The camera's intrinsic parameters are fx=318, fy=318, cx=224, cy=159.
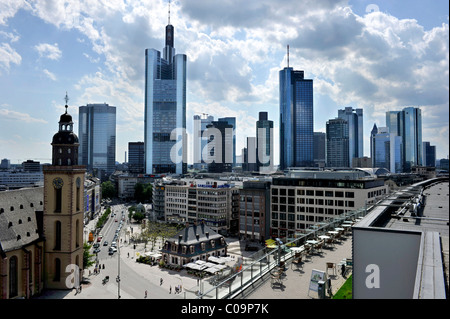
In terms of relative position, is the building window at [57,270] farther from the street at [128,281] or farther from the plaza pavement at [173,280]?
the street at [128,281]

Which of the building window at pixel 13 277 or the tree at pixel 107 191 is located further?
the tree at pixel 107 191

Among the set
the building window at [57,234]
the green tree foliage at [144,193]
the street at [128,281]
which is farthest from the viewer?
the green tree foliage at [144,193]

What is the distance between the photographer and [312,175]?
7412 centimetres

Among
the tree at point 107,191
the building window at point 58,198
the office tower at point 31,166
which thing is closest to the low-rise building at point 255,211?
the building window at point 58,198

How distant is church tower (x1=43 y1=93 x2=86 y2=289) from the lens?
1578 inches

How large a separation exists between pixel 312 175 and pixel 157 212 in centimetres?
5104

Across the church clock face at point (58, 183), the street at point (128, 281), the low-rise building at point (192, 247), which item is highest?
the church clock face at point (58, 183)

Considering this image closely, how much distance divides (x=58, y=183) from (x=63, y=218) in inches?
180

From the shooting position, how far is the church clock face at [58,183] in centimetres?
4125

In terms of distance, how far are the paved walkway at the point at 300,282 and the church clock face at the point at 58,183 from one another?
36.2 m

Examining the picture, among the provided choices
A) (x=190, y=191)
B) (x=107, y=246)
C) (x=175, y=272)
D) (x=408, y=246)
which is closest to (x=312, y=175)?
(x=190, y=191)

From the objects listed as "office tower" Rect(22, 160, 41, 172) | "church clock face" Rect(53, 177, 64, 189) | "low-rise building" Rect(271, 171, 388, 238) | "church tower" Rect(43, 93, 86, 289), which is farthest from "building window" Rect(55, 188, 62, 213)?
"office tower" Rect(22, 160, 41, 172)

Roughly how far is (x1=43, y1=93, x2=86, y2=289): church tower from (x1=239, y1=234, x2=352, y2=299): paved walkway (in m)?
35.1

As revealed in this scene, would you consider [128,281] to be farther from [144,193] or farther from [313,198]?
[144,193]
